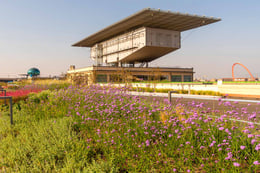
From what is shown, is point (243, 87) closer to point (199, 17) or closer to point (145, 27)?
point (199, 17)

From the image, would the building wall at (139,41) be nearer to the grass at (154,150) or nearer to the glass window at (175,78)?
the glass window at (175,78)

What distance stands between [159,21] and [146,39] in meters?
5.58

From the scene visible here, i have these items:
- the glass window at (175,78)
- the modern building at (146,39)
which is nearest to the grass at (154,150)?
the modern building at (146,39)

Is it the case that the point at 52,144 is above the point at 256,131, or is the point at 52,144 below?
below

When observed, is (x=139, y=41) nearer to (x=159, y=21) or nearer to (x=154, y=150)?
(x=159, y=21)

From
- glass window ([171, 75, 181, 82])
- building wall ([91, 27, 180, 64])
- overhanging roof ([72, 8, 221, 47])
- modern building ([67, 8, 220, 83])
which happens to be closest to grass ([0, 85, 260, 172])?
modern building ([67, 8, 220, 83])

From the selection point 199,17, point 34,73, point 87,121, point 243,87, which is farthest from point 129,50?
point 34,73

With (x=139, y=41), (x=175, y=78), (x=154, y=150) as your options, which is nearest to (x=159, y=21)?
(x=139, y=41)

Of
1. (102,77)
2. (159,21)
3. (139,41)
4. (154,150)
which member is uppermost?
(159,21)

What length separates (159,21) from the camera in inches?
1970

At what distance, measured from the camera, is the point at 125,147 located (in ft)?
13.4

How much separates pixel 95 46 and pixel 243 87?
218 ft

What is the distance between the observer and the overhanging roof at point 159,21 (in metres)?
45.4

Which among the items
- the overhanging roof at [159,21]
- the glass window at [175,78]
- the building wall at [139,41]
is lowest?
the glass window at [175,78]
